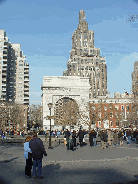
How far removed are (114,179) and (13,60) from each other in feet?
314

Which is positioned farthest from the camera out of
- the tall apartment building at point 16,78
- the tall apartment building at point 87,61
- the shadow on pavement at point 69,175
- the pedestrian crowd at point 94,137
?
the tall apartment building at point 87,61

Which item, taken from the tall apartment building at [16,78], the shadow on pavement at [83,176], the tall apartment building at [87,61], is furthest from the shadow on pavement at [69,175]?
the tall apartment building at [87,61]

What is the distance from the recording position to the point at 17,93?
322 ft

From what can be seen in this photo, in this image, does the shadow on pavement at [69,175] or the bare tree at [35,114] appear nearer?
the shadow on pavement at [69,175]

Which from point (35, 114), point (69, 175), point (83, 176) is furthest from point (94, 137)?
point (35, 114)

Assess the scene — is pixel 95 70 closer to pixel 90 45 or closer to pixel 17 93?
pixel 90 45

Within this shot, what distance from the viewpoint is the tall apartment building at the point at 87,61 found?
122 metres

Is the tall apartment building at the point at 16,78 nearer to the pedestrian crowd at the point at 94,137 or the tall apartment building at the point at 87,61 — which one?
the tall apartment building at the point at 87,61

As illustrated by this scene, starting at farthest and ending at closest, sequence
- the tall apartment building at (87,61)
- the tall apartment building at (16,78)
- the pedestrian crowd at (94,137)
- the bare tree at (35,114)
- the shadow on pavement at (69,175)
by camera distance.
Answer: the tall apartment building at (87,61)
the bare tree at (35,114)
the tall apartment building at (16,78)
the pedestrian crowd at (94,137)
the shadow on pavement at (69,175)

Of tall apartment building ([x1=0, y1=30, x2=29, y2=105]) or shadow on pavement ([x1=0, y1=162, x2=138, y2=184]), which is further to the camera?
tall apartment building ([x1=0, y1=30, x2=29, y2=105])

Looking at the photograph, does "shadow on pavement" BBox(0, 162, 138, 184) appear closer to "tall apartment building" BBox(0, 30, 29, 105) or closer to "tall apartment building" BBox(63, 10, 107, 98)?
"tall apartment building" BBox(0, 30, 29, 105)

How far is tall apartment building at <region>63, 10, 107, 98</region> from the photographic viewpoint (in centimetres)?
12156

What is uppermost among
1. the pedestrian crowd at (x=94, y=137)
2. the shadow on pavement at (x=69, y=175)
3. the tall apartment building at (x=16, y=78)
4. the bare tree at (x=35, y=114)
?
the tall apartment building at (x=16, y=78)

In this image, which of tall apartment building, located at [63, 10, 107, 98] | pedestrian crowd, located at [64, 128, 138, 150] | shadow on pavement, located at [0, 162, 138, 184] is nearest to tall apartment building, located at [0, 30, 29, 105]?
tall apartment building, located at [63, 10, 107, 98]
